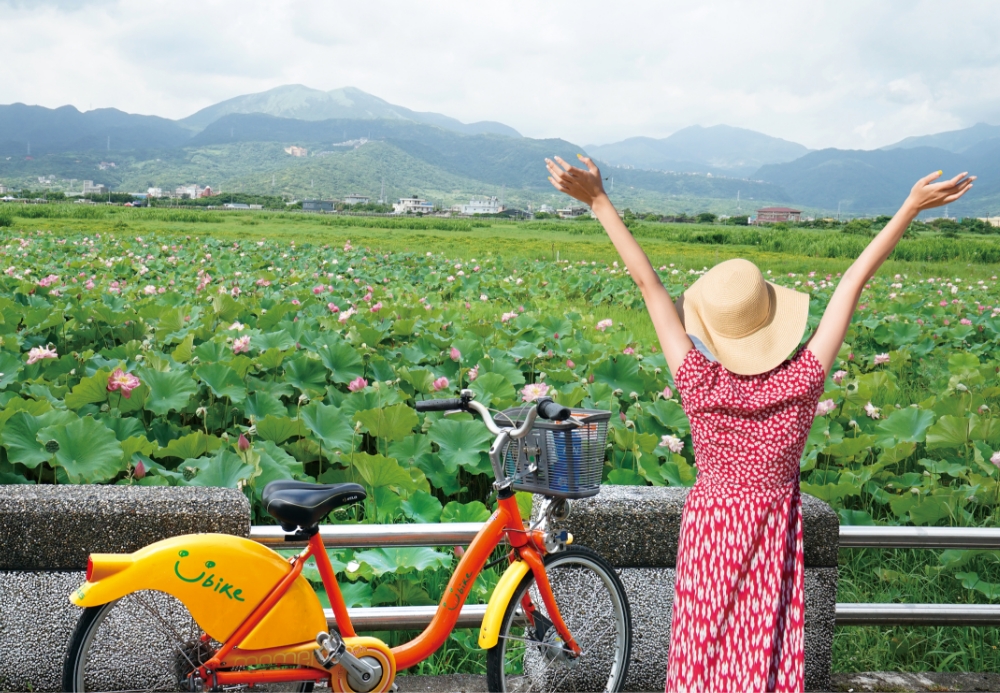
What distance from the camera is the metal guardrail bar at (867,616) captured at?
2.49 m

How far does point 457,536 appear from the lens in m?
2.42

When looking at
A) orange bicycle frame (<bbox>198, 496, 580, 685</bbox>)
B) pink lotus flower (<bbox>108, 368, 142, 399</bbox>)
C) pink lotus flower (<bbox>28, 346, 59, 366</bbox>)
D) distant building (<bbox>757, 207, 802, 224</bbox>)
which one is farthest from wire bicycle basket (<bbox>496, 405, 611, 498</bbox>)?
distant building (<bbox>757, 207, 802, 224</bbox>)

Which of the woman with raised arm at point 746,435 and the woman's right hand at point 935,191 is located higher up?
the woman's right hand at point 935,191

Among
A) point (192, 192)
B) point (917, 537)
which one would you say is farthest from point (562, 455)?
point (192, 192)

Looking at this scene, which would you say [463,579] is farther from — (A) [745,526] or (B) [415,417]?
(B) [415,417]

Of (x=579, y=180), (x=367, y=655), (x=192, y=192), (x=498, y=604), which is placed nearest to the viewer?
(x=579, y=180)

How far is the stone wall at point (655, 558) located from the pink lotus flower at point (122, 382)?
246 centimetres

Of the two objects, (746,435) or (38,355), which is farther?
(38,355)

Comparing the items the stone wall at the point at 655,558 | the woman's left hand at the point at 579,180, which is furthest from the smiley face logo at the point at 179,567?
the woman's left hand at the point at 579,180

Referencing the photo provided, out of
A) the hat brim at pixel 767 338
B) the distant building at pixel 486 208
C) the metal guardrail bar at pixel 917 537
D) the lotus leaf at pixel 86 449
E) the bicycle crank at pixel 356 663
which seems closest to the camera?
the hat brim at pixel 767 338

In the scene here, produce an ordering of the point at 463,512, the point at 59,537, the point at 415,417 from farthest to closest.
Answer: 1. the point at 415,417
2. the point at 463,512
3. the point at 59,537

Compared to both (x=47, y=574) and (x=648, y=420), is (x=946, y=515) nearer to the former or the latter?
(x=648, y=420)

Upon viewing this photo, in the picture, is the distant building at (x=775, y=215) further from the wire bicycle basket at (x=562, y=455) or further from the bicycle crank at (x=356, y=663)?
the bicycle crank at (x=356, y=663)

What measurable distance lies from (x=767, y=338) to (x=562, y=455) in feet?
1.84
